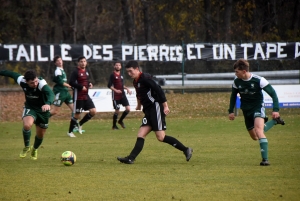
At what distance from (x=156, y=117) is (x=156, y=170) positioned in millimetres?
1154

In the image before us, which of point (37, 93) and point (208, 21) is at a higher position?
point (208, 21)

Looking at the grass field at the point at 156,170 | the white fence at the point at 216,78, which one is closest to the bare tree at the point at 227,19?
the white fence at the point at 216,78

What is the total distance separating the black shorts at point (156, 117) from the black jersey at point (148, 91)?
3.5 inches

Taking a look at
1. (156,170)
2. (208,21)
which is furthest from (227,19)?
(156,170)

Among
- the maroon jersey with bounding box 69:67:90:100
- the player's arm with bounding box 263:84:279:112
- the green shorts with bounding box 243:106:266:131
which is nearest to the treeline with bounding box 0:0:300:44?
the maroon jersey with bounding box 69:67:90:100

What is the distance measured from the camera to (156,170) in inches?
395

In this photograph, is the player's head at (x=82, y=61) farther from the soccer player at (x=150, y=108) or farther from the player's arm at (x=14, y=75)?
the soccer player at (x=150, y=108)

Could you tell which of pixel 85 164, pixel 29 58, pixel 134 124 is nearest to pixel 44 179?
pixel 85 164

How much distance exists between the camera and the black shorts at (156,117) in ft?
35.6

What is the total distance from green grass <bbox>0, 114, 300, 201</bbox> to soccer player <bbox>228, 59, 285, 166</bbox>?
1.62 feet

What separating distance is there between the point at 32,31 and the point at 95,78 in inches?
560

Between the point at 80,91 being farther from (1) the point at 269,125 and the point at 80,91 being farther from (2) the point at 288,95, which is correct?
(2) the point at 288,95

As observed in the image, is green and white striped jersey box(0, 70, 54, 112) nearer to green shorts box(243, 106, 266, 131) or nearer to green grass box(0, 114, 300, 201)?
green grass box(0, 114, 300, 201)

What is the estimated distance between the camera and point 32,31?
42156mm
